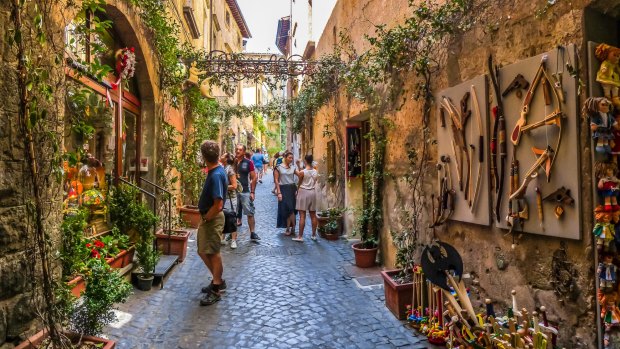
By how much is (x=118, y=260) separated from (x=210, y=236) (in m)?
1.05

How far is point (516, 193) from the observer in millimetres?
3148

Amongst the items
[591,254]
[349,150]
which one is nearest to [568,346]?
[591,254]

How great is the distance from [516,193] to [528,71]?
857 millimetres

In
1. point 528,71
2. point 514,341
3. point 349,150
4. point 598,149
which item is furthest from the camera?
point 349,150

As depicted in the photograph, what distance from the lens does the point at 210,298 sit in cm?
480

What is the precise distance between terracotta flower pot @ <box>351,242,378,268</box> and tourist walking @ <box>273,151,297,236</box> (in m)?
2.73

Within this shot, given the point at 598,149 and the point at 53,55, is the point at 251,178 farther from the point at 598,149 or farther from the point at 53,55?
the point at 598,149

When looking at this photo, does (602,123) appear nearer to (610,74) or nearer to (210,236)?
(610,74)

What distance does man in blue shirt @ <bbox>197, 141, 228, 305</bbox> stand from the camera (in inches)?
188

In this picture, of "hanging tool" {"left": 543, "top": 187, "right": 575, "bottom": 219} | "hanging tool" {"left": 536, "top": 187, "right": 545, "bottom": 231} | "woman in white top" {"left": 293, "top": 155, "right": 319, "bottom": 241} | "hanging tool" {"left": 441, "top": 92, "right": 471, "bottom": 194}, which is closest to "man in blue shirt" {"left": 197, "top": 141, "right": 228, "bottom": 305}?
"hanging tool" {"left": 441, "top": 92, "right": 471, "bottom": 194}

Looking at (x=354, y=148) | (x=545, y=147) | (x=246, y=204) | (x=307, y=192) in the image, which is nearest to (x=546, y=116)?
(x=545, y=147)

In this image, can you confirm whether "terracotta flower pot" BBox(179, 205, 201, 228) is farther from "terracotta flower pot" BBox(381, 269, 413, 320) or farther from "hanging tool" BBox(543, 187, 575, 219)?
"hanging tool" BBox(543, 187, 575, 219)

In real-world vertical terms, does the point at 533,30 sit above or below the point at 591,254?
above

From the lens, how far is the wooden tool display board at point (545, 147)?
271cm
